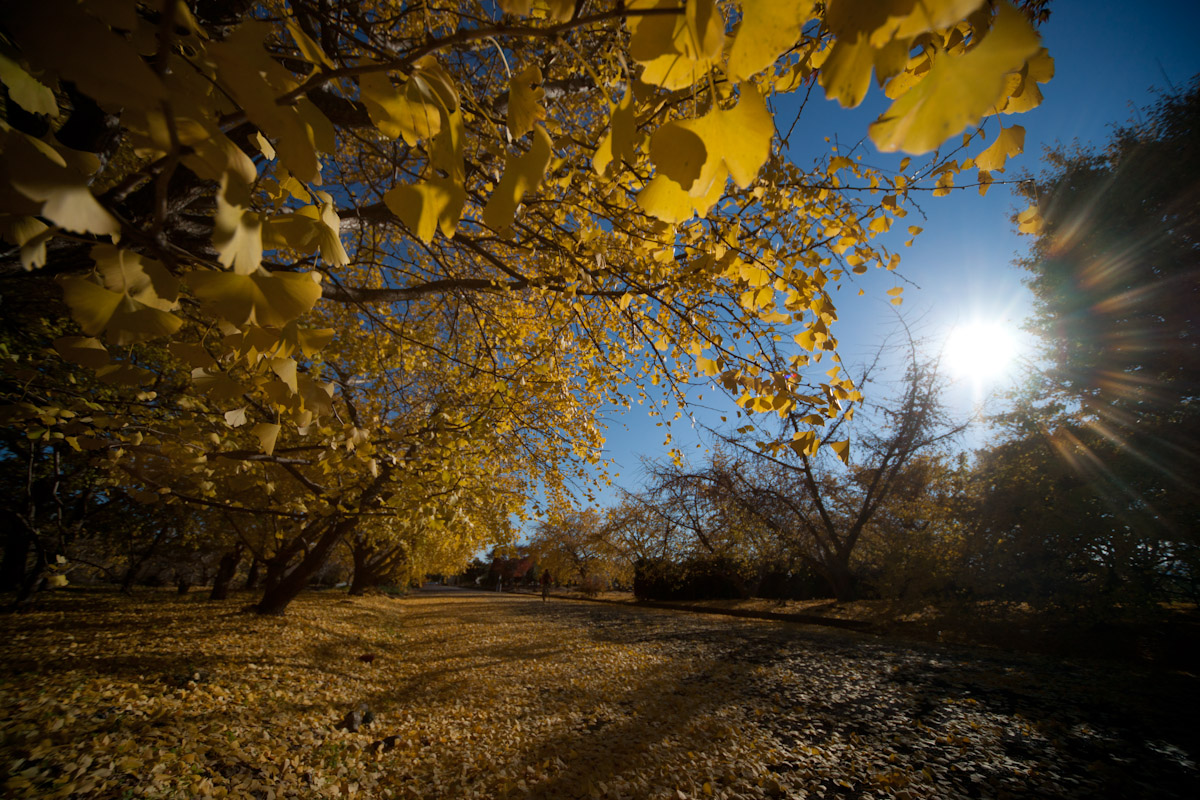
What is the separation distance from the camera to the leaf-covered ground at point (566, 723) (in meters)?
2.39

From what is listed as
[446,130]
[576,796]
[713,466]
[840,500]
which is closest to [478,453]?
[576,796]

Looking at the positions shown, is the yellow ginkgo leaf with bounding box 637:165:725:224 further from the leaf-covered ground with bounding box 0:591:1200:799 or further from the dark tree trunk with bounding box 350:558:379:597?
the dark tree trunk with bounding box 350:558:379:597

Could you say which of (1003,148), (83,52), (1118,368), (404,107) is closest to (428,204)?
(404,107)

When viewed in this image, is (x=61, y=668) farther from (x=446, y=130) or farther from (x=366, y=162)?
→ (x=446, y=130)

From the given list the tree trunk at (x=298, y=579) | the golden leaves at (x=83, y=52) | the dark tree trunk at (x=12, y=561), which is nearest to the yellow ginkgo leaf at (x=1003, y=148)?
the golden leaves at (x=83, y=52)

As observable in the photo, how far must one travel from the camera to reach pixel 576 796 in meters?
2.50

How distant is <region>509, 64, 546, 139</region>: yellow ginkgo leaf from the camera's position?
760 millimetres

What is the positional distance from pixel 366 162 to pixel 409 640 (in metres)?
7.88

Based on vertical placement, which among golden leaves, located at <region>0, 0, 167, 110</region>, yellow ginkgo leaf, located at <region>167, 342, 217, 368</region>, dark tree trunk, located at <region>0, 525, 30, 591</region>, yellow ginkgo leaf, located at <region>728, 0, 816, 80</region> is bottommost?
dark tree trunk, located at <region>0, 525, 30, 591</region>

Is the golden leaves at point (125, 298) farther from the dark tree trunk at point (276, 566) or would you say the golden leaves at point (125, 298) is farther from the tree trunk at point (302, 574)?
the dark tree trunk at point (276, 566)

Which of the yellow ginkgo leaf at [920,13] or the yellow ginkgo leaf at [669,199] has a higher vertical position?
the yellow ginkgo leaf at [669,199]

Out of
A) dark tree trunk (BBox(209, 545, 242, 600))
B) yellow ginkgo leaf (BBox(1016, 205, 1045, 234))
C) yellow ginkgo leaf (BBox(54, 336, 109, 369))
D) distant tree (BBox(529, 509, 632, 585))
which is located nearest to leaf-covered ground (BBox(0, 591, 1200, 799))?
yellow ginkgo leaf (BBox(54, 336, 109, 369))

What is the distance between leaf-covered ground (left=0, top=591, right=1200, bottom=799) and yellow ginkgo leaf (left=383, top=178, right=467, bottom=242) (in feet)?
10.5

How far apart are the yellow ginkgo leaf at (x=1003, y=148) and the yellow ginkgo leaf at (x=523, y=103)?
106 cm
